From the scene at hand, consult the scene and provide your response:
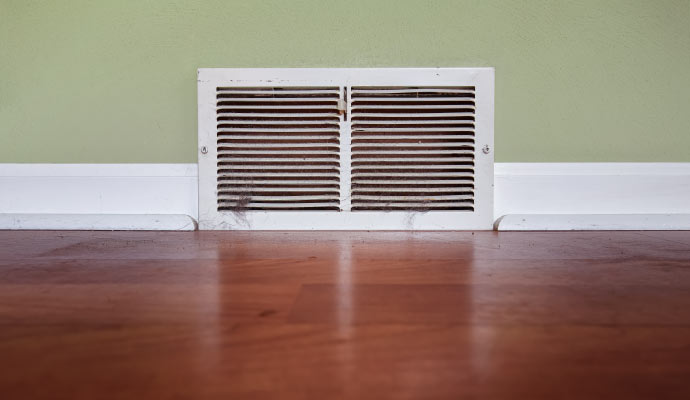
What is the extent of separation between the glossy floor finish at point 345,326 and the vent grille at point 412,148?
38 cm

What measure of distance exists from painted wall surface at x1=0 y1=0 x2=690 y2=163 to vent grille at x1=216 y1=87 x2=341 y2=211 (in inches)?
4.9

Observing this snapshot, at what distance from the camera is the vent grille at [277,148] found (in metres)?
1.16

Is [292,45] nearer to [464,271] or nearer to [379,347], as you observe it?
[464,271]

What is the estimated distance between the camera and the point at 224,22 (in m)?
1.21
